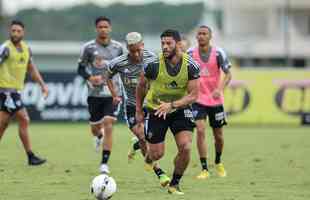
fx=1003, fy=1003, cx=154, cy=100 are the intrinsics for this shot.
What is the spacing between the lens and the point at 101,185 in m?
12.4

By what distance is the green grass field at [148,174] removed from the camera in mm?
13477

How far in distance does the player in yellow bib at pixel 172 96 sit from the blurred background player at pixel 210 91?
263 cm

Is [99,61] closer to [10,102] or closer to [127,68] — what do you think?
[10,102]

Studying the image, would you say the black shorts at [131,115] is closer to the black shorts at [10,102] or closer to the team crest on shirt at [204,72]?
the team crest on shirt at [204,72]

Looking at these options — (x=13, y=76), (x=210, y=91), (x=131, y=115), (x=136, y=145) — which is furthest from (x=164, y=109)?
(x=13, y=76)

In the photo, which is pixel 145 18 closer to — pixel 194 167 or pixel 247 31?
pixel 247 31

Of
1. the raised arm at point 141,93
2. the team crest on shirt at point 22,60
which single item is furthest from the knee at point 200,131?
the team crest on shirt at point 22,60

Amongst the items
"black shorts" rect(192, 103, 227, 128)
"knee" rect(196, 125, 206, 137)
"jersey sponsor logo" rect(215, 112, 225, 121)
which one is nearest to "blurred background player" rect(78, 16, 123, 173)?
"black shorts" rect(192, 103, 227, 128)

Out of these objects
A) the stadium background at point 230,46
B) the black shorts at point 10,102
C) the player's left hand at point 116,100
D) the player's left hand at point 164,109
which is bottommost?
the stadium background at point 230,46

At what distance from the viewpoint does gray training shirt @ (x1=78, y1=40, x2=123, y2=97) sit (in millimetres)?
17375

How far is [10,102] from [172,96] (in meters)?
4.69

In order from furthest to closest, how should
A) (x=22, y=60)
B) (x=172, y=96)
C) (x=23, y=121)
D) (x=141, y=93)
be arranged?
(x=22, y=60)
(x=23, y=121)
(x=141, y=93)
(x=172, y=96)

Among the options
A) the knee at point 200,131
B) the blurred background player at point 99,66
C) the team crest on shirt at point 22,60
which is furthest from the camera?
the team crest on shirt at point 22,60

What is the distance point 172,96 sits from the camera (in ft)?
44.7
